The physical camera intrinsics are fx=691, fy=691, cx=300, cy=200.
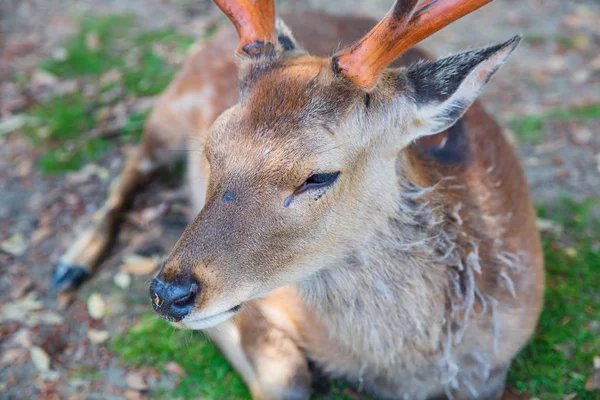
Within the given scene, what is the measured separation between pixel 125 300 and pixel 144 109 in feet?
7.79

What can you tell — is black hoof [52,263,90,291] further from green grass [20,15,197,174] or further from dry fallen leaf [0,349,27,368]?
green grass [20,15,197,174]

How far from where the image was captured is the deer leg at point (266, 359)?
3.41 metres

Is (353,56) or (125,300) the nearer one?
(353,56)

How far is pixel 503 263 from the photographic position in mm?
3277

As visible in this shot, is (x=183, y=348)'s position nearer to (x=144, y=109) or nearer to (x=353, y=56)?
(x=353, y=56)

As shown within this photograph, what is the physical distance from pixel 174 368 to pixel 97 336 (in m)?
0.55

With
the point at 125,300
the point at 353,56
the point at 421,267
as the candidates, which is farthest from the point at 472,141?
the point at 125,300

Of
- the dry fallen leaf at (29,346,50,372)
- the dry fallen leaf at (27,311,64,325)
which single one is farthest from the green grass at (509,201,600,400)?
the dry fallen leaf at (27,311,64,325)

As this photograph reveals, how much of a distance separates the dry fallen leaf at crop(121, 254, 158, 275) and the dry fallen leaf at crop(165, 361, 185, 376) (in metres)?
0.80

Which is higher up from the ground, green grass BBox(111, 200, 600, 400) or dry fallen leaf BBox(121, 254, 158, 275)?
dry fallen leaf BBox(121, 254, 158, 275)

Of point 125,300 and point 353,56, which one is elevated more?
point 353,56

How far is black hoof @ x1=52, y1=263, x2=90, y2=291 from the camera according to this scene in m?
4.38

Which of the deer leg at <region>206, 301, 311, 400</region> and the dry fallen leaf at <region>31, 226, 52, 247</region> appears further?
the dry fallen leaf at <region>31, 226, 52, 247</region>

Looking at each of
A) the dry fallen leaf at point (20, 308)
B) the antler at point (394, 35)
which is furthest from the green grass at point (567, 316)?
the dry fallen leaf at point (20, 308)
